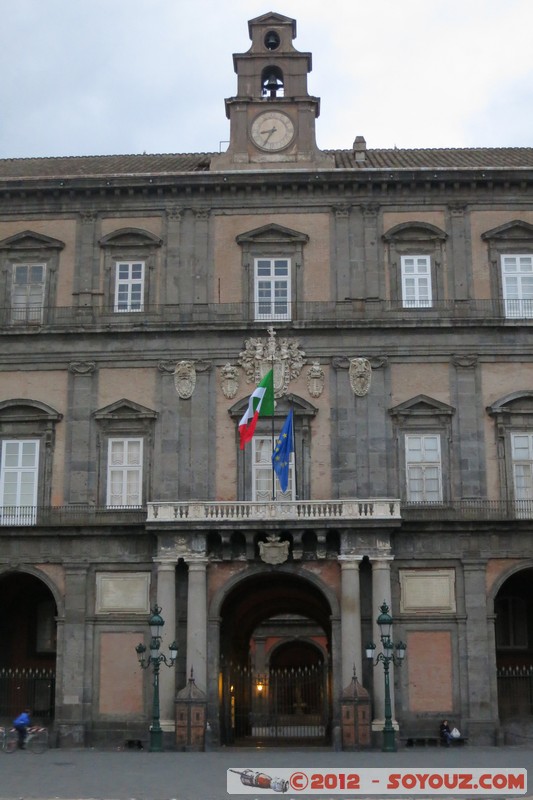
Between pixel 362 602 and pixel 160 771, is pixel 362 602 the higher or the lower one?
the higher one

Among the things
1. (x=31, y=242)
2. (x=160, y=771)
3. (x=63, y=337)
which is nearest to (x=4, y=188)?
(x=31, y=242)

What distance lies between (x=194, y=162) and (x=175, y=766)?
24.3 metres

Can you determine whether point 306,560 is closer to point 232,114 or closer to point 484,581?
point 484,581

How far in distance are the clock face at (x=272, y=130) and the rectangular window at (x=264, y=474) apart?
1065cm

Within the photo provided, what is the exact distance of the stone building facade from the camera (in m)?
39.7

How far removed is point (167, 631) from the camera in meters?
39.3

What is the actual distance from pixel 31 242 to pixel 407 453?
48.8 feet

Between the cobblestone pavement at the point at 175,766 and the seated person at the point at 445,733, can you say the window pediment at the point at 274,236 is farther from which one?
the cobblestone pavement at the point at 175,766

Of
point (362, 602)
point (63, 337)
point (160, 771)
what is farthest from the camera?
point (63, 337)

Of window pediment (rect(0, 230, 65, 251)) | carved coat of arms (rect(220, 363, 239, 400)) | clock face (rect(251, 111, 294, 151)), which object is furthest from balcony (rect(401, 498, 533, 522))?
window pediment (rect(0, 230, 65, 251))

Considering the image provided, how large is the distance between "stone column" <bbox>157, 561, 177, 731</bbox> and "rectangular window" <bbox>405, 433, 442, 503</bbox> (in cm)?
821

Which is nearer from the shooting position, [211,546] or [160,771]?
[160,771]

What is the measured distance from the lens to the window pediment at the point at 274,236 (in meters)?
43.2

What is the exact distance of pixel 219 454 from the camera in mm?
41562
